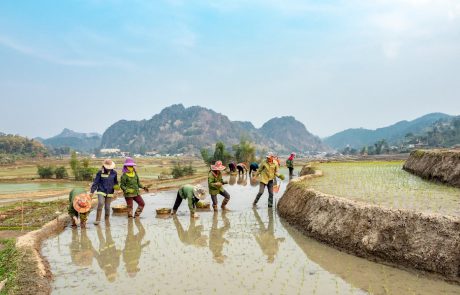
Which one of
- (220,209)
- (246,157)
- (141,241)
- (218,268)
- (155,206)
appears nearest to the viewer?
(218,268)

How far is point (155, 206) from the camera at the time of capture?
55.2 ft

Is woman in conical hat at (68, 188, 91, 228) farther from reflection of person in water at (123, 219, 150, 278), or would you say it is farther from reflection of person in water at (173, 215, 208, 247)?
reflection of person in water at (173, 215, 208, 247)

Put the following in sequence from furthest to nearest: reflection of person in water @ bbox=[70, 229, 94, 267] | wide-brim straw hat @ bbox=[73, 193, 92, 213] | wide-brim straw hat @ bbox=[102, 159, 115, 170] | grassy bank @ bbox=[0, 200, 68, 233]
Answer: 1. grassy bank @ bbox=[0, 200, 68, 233]
2. wide-brim straw hat @ bbox=[102, 159, 115, 170]
3. wide-brim straw hat @ bbox=[73, 193, 92, 213]
4. reflection of person in water @ bbox=[70, 229, 94, 267]

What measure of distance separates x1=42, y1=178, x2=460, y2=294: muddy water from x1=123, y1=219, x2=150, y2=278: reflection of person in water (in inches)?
0.8

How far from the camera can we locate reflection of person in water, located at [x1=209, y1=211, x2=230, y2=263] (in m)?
8.80

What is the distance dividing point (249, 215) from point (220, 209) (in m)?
1.83

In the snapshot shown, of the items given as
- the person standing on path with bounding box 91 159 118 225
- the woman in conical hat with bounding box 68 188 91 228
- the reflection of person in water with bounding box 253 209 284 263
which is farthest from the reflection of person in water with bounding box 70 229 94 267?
the reflection of person in water with bounding box 253 209 284 263

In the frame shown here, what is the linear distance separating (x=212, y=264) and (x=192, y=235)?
2.87 metres

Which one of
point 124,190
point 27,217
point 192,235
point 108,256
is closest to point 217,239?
point 192,235

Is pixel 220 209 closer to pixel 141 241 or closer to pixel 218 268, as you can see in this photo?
pixel 141 241

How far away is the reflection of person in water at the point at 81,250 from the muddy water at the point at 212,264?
0.08 ft

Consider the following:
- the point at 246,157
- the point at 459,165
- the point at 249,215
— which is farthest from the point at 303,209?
the point at 246,157

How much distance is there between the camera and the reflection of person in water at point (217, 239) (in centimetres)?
880

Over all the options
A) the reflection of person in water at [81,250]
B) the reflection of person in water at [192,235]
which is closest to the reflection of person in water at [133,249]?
the reflection of person in water at [81,250]
